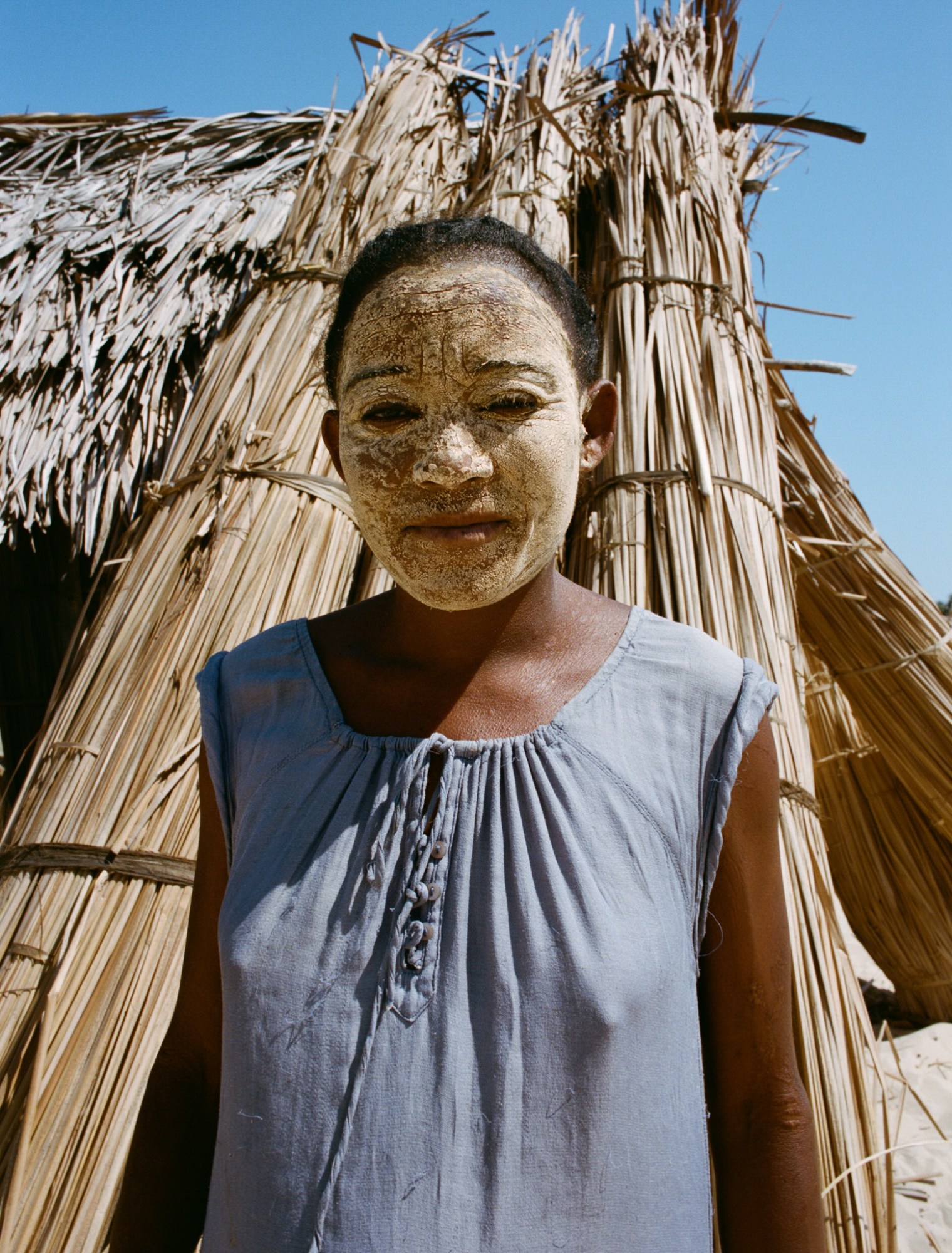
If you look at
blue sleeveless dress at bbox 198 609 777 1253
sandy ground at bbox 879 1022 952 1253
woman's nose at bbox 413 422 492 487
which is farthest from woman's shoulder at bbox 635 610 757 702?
sandy ground at bbox 879 1022 952 1253

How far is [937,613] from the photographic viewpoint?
2533 mm

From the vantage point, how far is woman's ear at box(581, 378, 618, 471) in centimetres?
103

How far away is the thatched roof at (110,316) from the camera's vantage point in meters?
2.62

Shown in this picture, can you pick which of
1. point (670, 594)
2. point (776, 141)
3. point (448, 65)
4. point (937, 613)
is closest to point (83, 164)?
point (448, 65)

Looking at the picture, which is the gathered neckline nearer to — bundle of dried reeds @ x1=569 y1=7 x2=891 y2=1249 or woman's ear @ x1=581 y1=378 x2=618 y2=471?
woman's ear @ x1=581 y1=378 x2=618 y2=471

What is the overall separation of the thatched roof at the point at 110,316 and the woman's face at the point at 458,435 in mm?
1688

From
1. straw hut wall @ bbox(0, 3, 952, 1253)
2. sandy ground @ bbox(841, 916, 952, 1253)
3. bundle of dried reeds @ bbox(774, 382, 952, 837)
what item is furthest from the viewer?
bundle of dried reeds @ bbox(774, 382, 952, 837)

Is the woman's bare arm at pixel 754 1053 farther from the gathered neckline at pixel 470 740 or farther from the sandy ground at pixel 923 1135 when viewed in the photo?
the sandy ground at pixel 923 1135

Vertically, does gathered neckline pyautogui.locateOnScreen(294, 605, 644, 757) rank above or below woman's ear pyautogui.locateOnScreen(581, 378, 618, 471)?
below

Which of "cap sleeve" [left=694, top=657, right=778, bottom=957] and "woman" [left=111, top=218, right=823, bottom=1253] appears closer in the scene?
"woman" [left=111, top=218, right=823, bottom=1253]

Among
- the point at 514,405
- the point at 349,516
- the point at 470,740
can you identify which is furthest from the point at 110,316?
the point at 470,740

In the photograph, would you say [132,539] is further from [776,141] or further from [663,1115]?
[776,141]

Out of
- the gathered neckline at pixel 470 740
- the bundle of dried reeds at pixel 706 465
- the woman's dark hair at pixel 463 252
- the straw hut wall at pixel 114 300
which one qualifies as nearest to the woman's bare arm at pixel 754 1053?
the gathered neckline at pixel 470 740

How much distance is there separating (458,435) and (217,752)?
42cm
